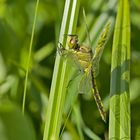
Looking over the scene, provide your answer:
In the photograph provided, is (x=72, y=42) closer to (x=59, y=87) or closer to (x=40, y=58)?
(x=59, y=87)

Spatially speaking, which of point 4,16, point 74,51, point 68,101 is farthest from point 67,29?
point 4,16

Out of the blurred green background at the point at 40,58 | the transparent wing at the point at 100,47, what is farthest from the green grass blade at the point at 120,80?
the blurred green background at the point at 40,58

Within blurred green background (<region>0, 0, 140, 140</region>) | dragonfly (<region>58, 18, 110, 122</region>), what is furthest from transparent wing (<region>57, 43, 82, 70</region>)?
blurred green background (<region>0, 0, 140, 140</region>)

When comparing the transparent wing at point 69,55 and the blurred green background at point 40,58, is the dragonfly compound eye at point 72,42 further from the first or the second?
the blurred green background at point 40,58

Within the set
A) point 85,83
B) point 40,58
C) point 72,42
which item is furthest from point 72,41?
point 40,58

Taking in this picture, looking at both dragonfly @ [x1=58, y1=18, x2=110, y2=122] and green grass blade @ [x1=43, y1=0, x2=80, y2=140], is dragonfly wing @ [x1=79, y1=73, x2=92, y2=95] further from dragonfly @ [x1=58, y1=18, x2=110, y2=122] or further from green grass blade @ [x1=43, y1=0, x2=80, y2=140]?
green grass blade @ [x1=43, y1=0, x2=80, y2=140]
